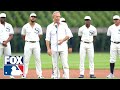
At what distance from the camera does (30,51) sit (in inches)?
411

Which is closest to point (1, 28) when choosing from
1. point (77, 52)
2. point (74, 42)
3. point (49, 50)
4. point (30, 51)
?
point (30, 51)

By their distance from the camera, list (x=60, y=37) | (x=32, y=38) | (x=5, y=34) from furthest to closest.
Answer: (x=5, y=34) < (x=32, y=38) < (x=60, y=37)

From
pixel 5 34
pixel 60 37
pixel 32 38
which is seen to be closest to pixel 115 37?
pixel 60 37

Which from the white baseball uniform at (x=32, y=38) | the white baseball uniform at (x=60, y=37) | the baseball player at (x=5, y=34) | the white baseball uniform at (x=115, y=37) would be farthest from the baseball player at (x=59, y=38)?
the white baseball uniform at (x=115, y=37)

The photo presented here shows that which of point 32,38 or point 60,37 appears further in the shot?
point 32,38

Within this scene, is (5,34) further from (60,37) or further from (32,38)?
(60,37)

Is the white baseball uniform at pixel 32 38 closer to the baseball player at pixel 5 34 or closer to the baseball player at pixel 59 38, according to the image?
the baseball player at pixel 5 34

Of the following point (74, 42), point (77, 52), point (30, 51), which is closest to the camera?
point (30, 51)

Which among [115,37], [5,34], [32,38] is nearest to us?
[32,38]

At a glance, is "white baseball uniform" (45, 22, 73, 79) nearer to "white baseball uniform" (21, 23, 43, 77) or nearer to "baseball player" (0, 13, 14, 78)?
"white baseball uniform" (21, 23, 43, 77)

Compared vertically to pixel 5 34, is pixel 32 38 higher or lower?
lower

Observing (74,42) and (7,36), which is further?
(74,42)
